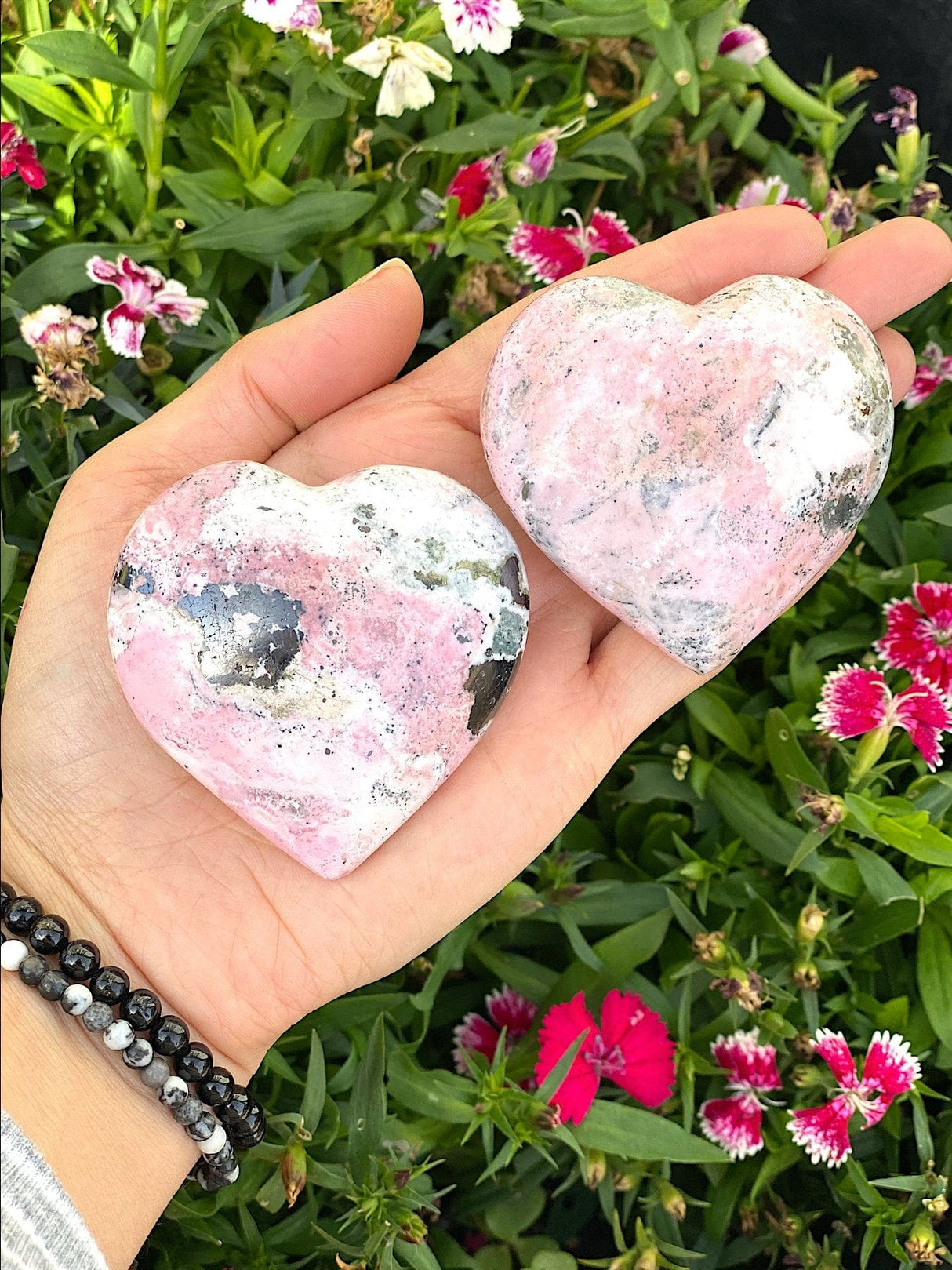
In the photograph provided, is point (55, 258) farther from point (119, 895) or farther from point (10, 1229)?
point (10, 1229)

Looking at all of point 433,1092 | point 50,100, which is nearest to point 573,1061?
point 433,1092

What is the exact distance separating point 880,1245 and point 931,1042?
1.12 feet

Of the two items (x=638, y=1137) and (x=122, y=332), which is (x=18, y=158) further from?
(x=638, y=1137)

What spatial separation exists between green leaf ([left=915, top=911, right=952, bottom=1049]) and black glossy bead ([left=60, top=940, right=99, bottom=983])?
1318 millimetres

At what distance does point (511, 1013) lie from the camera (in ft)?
6.73

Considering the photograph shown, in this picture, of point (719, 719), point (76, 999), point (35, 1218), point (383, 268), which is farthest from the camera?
point (719, 719)

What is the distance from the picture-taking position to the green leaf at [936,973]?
1.91 meters

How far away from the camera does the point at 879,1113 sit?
176 centimetres

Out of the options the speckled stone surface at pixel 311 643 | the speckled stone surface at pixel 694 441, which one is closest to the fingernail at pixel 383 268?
the speckled stone surface at pixel 694 441

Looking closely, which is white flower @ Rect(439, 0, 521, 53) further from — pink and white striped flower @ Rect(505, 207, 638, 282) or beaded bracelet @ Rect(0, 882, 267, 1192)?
beaded bracelet @ Rect(0, 882, 267, 1192)

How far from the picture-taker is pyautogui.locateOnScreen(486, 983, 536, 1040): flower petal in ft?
6.72

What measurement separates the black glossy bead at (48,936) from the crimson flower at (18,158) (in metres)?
1.18

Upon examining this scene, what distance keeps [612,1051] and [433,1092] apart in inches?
11.4

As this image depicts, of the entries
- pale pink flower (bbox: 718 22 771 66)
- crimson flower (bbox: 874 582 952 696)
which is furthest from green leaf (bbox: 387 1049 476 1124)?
pale pink flower (bbox: 718 22 771 66)
